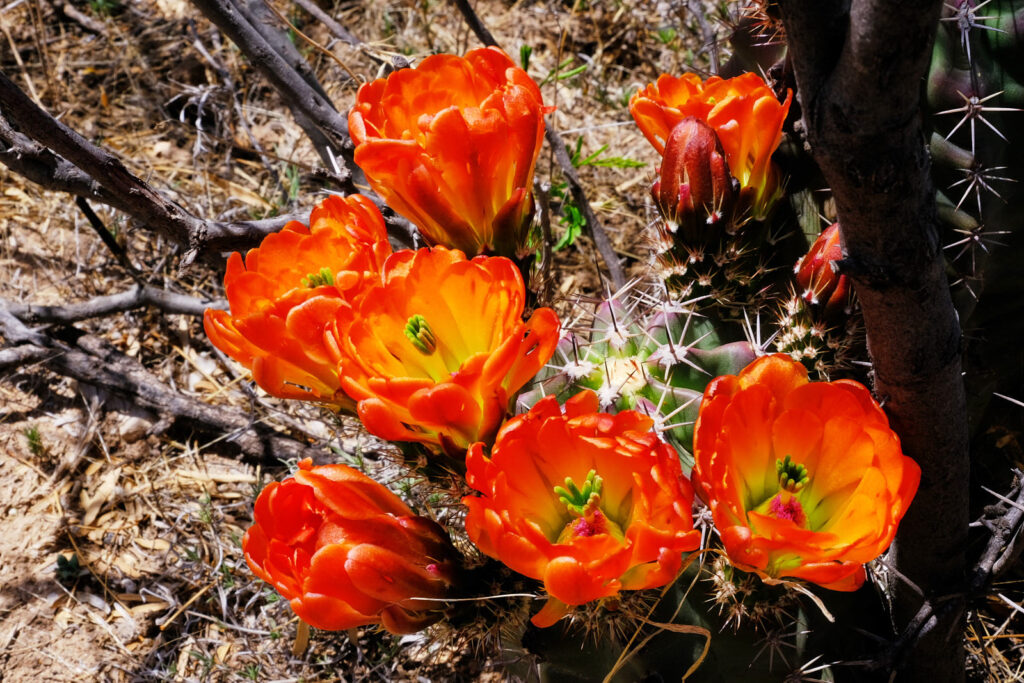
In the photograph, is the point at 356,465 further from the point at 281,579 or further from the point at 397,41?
the point at 397,41

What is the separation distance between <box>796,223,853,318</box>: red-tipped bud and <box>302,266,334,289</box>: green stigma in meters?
0.70

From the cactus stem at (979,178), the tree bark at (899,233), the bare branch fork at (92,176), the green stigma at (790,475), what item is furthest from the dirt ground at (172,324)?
the cactus stem at (979,178)

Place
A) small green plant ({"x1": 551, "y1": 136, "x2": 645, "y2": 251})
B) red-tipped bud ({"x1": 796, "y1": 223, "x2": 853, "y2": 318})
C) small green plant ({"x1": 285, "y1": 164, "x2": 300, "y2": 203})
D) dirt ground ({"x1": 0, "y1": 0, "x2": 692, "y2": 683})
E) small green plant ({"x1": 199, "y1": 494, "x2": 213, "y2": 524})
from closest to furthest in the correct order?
red-tipped bud ({"x1": 796, "y1": 223, "x2": 853, "y2": 318}), dirt ground ({"x1": 0, "y1": 0, "x2": 692, "y2": 683}), small green plant ({"x1": 199, "y1": 494, "x2": 213, "y2": 524}), small green plant ({"x1": 551, "y1": 136, "x2": 645, "y2": 251}), small green plant ({"x1": 285, "y1": 164, "x2": 300, "y2": 203})

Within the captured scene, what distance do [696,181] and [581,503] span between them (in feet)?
1.78

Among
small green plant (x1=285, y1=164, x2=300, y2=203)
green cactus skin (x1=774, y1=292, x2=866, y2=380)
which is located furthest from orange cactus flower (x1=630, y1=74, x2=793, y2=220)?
small green plant (x1=285, y1=164, x2=300, y2=203)

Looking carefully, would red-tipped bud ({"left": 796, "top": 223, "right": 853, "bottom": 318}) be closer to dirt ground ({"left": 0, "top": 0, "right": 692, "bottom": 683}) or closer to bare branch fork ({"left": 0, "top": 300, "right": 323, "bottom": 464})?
dirt ground ({"left": 0, "top": 0, "right": 692, "bottom": 683})

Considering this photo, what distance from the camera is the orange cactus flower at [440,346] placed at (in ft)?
3.20

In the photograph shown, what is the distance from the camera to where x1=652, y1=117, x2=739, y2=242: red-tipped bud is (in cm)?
128

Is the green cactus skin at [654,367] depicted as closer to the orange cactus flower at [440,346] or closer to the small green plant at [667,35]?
the orange cactus flower at [440,346]

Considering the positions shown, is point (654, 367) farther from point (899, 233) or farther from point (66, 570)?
point (66, 570)

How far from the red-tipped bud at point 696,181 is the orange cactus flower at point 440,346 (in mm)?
376

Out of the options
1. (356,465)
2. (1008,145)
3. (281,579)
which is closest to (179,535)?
(356,465)

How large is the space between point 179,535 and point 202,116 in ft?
4.31

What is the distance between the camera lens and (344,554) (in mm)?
986
